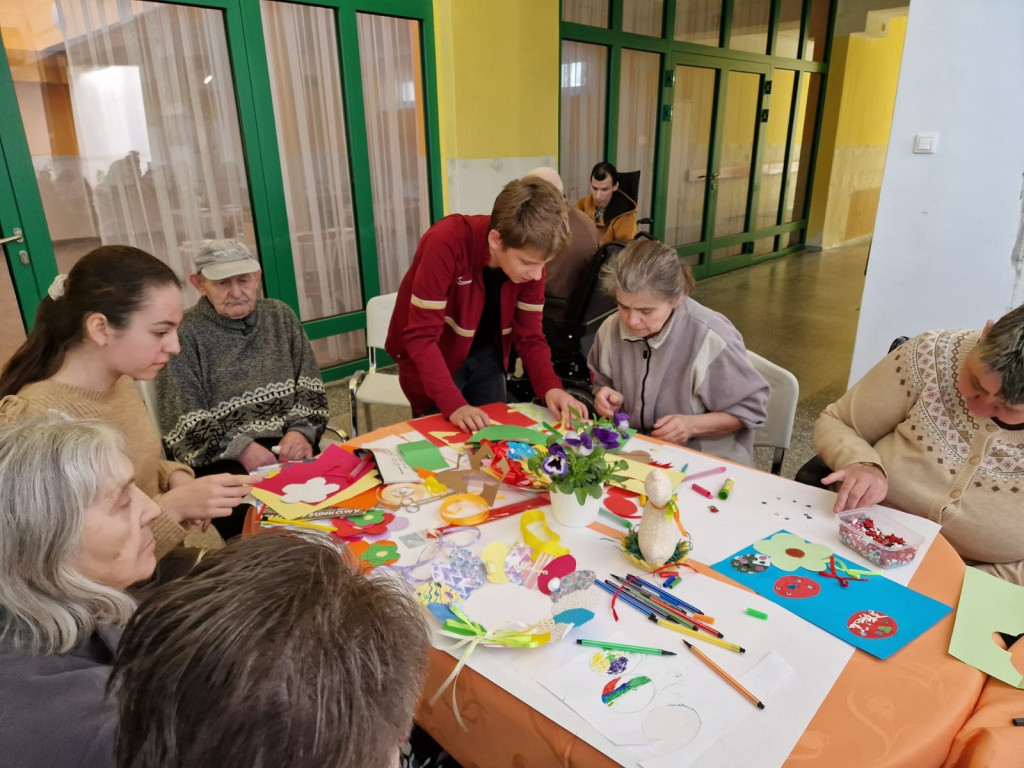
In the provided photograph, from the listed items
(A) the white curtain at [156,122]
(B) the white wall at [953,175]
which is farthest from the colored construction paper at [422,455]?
(B) the white wall at [953,175]

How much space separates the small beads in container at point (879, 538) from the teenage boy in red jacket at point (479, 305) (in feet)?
2.47

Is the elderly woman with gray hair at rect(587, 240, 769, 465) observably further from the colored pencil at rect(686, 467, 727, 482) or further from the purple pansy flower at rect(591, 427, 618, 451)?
the purple pansy flower at rect(591, 427, 618, 451)

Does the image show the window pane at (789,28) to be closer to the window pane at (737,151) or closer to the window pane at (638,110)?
the window pane at (737,151)

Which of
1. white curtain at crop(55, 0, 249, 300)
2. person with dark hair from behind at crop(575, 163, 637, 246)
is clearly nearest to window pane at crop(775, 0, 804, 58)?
person with dark hair from behind at crop(575, 163, 637, 246)

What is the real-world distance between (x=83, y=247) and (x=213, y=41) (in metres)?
1.26

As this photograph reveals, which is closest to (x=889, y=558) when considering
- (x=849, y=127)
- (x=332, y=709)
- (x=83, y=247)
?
(x=332, y=709)

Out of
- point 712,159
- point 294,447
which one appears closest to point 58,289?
point 294,447

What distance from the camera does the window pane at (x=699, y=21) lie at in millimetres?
6066

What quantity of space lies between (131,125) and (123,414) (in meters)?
2.29

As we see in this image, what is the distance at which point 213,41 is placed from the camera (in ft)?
10.8

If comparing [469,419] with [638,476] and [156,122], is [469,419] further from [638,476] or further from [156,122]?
[156,122]

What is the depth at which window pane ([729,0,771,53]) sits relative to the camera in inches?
263

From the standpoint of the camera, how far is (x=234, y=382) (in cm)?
204

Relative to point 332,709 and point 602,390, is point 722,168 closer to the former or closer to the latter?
point 602,390
